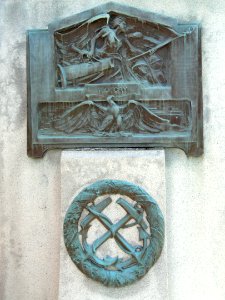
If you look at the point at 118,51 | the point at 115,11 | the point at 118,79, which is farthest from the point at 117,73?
the point at 115,11

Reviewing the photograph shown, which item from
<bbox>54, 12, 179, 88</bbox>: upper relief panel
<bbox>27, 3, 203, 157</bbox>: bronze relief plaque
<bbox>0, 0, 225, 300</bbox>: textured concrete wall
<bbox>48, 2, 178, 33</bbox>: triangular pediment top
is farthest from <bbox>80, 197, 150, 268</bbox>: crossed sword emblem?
<bbox>48, 2, 178, 33</bbox>: triangular pediment top

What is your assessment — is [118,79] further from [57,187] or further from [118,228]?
[118,228]

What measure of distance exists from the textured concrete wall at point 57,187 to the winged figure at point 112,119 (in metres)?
0.23

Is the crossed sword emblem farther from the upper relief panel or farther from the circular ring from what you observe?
the upper relief panel

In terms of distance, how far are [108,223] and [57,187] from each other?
0.51 m

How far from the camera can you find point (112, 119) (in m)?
3.69

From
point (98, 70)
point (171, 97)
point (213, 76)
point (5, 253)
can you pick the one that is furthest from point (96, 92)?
point (5, 253)

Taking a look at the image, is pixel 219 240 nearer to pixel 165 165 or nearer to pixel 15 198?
pixel 165 165

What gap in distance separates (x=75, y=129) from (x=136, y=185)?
24.3 inches

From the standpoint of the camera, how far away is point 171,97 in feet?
12.1

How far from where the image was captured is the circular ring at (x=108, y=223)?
3.56 metres

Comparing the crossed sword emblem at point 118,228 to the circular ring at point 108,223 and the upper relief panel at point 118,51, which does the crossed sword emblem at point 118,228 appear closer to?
the circular ring at point 108,223

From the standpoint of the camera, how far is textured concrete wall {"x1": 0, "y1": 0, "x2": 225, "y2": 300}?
3.71m

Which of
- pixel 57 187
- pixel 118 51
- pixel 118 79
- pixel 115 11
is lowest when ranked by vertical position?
pixel 57 187
